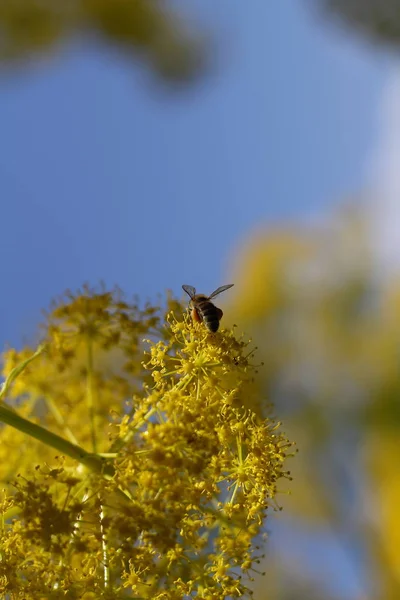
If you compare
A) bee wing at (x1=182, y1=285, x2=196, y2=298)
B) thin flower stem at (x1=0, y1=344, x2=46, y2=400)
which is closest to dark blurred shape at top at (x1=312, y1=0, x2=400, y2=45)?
bee wing at (x1=182, y1=285, x2=196, y2=298)

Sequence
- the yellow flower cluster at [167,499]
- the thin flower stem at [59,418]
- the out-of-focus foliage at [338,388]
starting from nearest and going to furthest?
the yellow flower cluster at [167,499]
the thin flower stem at [59,418]
the out-of-focus foliage at [338,388]

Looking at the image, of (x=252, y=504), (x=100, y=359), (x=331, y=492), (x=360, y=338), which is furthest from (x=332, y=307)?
(x=252, y=504)

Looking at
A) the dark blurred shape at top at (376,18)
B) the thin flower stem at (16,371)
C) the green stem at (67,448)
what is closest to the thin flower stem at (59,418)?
the thin flower stem at (16,371)

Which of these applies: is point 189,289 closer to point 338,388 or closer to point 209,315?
point 209,315

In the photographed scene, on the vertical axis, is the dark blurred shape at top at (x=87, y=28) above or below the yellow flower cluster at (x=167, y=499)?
above

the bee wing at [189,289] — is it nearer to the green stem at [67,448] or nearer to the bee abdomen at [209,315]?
the bee abdomen at [209,315]

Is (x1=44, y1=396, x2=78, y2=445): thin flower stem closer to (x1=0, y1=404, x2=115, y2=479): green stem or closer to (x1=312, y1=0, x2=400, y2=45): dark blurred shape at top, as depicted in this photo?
(x1=0, y1=404, x2=115, y2=479): green stem

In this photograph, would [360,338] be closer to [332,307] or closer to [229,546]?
[332,307]
